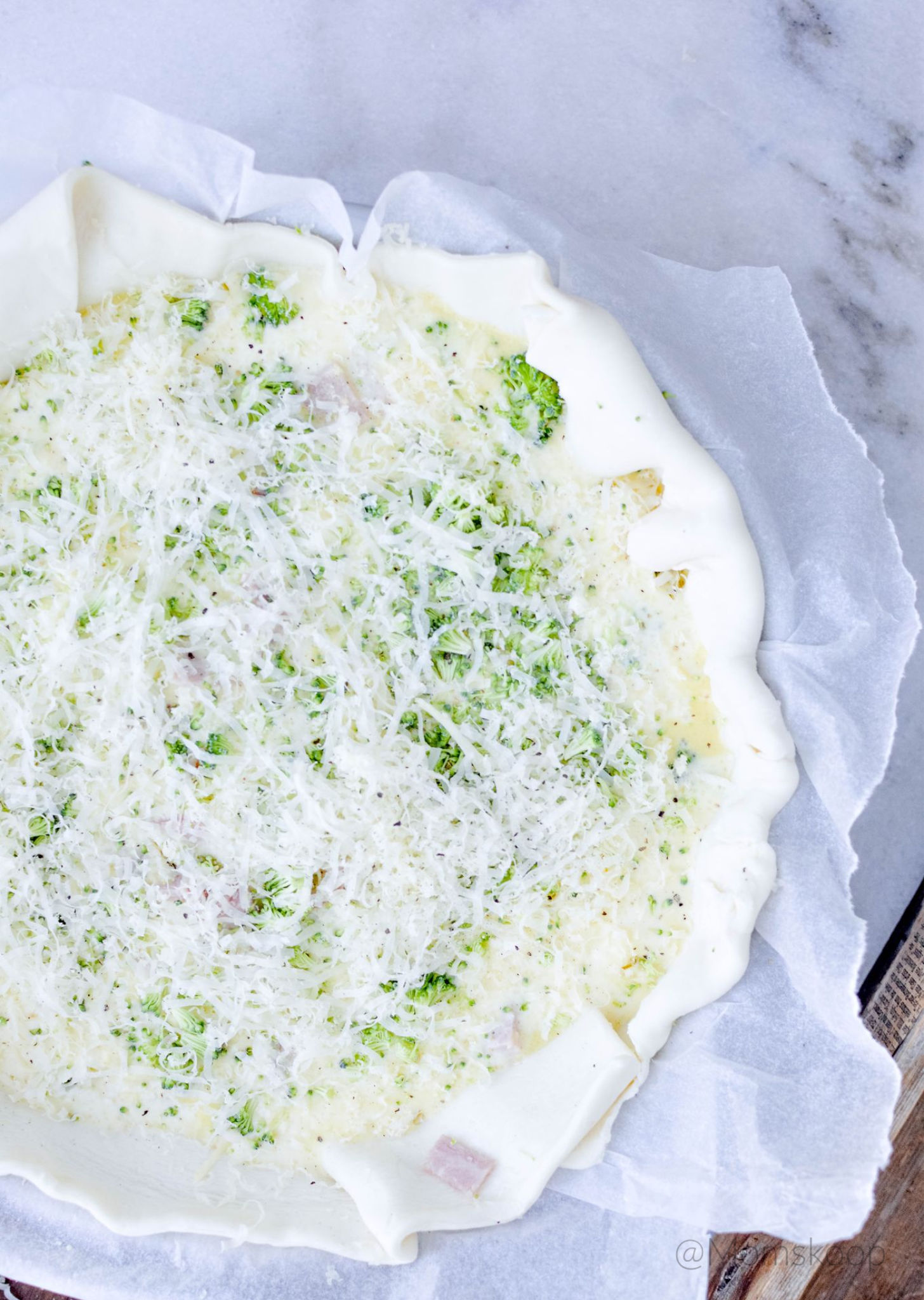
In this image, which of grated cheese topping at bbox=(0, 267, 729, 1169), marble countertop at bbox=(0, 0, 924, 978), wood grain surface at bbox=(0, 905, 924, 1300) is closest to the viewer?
grated cheese topping at bbox=(0, 267, 729, 1169)

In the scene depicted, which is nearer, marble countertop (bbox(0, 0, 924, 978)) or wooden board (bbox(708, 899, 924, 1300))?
wooden board (bbox(708, 899, 924, 1300))

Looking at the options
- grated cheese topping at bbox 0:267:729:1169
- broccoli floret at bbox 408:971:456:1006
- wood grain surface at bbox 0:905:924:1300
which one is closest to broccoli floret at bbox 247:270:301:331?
grated cheese topping at bbox 0:267:729:1169

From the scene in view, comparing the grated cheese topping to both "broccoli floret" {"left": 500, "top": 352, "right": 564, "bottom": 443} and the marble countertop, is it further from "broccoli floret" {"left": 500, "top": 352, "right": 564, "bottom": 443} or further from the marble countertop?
the marble countertop

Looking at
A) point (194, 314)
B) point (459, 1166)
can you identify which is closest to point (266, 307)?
point (194, 314)

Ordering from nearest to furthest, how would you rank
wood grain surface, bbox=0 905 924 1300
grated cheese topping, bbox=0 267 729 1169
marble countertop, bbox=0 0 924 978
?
grated cheese topping, bbox=0 267 729 1169
wood grain surface, bbox=0 905 924 1300
marble countertop, bbox=0 0 924 978

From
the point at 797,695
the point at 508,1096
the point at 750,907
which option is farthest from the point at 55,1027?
the point at 797,695

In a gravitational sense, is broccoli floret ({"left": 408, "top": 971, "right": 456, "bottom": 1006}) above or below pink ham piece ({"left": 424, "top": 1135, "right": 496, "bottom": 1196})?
above

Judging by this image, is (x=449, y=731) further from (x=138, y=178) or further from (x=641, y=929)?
(x=138, y=178)
